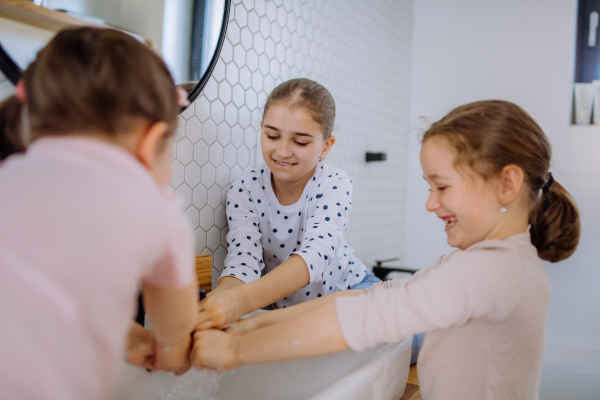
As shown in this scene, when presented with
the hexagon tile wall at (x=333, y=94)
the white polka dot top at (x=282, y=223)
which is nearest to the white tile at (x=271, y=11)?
the hexagon tile wall at (x=333, y=94)

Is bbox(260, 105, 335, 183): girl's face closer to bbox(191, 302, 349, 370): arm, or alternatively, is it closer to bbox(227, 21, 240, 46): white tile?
bbox(227, 21, 240, 46): white tile

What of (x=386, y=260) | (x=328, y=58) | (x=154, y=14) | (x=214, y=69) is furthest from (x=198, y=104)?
(x=386, y=260)

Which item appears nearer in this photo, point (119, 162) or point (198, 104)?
point (119, 162)

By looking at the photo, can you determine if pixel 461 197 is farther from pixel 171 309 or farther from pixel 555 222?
pixel 171 309

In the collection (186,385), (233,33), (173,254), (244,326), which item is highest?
(233,33)

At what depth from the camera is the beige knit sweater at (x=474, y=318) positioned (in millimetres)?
606

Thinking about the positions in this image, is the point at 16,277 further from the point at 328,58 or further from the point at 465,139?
the point at 328,58

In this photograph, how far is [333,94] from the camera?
66.6 inches

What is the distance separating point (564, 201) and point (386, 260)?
57.2 inches

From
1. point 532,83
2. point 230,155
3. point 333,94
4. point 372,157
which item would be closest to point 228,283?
point 230,155

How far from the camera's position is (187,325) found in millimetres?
555

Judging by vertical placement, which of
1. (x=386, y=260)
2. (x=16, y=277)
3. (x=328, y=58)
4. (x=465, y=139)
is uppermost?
(x=328, y=58)

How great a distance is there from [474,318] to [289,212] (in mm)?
651

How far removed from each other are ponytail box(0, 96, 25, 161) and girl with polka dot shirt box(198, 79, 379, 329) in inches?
17.2
